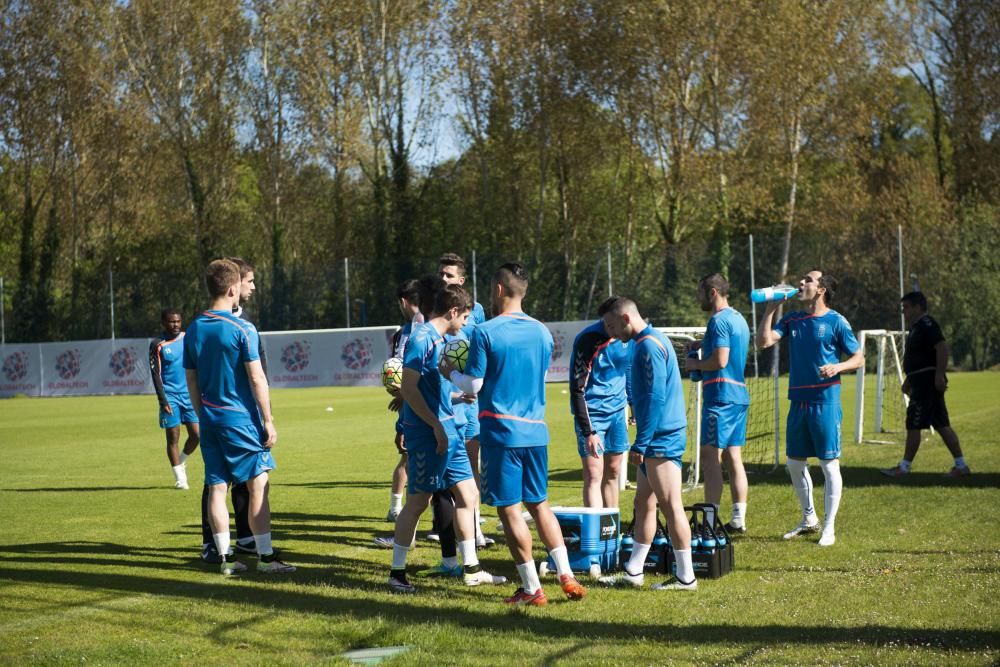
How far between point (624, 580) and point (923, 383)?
6829 mm

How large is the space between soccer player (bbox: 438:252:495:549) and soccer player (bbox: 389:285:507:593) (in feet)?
1.23

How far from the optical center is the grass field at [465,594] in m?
5.85

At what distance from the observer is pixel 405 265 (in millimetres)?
Result: 40250

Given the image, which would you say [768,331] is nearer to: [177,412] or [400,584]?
[400,584]

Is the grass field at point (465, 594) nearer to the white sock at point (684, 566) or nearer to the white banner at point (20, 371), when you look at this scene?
the white sock at point (684, 566)

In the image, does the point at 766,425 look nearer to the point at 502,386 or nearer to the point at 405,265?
the point at 502,386

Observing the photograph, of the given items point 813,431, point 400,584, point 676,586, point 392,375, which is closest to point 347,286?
point 392,375

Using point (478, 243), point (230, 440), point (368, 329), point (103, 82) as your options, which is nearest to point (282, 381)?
point (368, 329)

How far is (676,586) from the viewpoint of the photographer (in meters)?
7.26

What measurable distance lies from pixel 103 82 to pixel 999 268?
36.1 m

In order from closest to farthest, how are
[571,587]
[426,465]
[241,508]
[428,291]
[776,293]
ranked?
→ [571,587]
[426,465]
[428,291]
[241,508]
[776,293]

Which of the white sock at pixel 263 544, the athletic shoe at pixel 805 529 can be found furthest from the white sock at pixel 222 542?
the athletic shoe at pixel 805 529

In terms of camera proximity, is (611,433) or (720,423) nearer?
(611,433)

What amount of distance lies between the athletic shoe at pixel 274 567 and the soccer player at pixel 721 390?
3328mm
